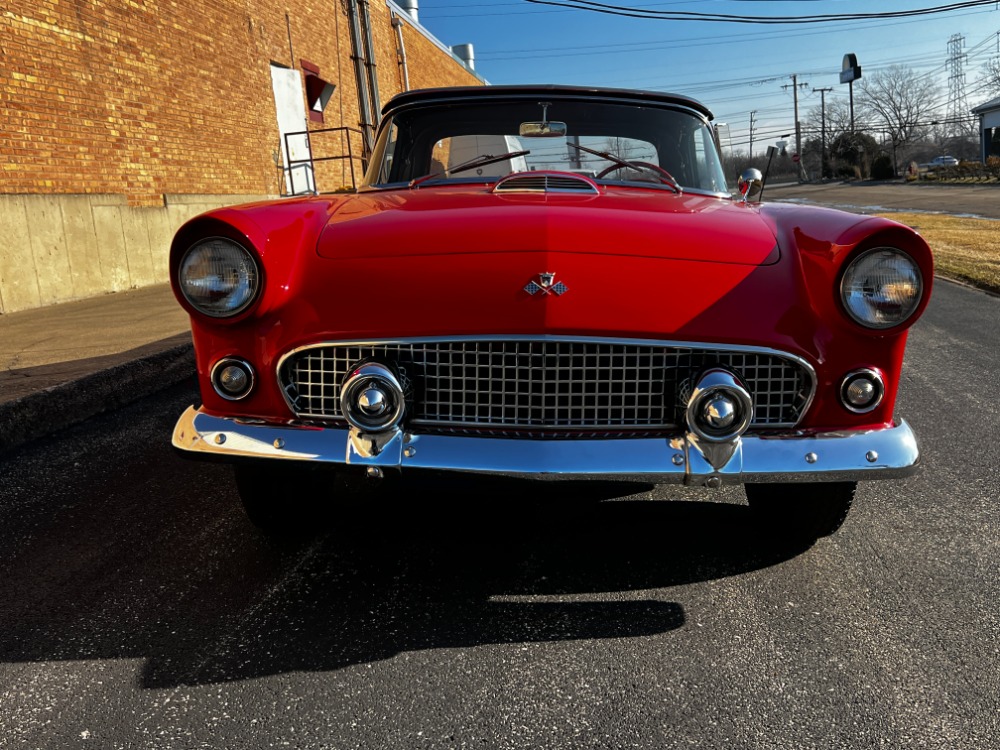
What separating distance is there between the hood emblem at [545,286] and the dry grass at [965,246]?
429 centimetres

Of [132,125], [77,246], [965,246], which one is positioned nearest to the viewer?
[77,246]

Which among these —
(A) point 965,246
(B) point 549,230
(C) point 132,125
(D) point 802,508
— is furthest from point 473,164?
(A) point 965,246

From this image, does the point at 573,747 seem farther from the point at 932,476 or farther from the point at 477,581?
the point at 932,476

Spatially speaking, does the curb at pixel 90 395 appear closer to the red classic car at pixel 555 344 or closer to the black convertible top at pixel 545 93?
the red classic car at pixel 555 344

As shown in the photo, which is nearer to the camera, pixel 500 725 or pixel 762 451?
pixel 500 725

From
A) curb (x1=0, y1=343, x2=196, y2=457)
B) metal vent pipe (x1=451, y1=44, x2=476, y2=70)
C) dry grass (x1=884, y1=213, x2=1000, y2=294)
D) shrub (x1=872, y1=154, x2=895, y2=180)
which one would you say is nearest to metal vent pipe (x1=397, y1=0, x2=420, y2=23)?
metal vent pipe (x1=451, y1=44, x2=476, y2=70)

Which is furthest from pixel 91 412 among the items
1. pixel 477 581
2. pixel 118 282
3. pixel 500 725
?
pixel 118 282

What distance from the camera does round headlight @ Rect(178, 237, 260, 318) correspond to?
82.1 inches

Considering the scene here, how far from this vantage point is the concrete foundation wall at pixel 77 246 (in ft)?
22.1

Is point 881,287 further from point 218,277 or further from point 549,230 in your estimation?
point 218,277

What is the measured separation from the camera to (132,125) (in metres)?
8.64

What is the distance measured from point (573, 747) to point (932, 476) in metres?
2.09

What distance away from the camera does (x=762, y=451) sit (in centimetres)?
196

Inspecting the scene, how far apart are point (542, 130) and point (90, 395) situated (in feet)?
8.62
